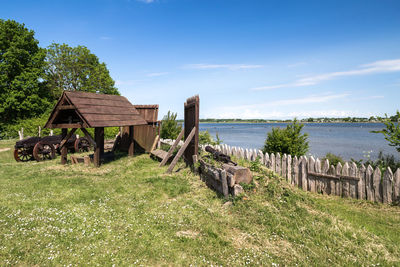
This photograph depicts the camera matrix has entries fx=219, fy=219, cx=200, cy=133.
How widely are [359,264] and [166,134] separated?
17.4 m

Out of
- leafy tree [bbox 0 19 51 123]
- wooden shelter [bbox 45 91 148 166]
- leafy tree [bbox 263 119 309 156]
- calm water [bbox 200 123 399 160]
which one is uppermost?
leafy tree [bbox 0 19 51 123]

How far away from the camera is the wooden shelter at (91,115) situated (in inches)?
433

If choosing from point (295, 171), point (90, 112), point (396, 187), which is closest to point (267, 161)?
point (295, 171)

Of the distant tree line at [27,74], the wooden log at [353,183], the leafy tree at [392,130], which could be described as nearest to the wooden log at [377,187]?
the wooden log at [353,183]

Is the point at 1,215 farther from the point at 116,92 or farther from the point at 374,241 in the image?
the point at 116,92

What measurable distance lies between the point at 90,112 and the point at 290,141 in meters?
10.0

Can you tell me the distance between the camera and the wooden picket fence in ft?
22.3

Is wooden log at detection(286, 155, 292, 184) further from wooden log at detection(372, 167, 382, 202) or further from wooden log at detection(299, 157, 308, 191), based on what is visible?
wooden log at detection(372, 167, 382, 202)

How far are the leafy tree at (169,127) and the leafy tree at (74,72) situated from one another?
27.4 m

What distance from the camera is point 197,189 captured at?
26.0 ft

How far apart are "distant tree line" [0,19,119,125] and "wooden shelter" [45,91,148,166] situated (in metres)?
25.9

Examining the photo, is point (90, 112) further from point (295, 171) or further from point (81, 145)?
point (295, 171)

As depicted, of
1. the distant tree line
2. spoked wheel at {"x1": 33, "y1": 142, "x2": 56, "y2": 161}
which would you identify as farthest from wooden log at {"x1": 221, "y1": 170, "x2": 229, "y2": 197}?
the distant tree line

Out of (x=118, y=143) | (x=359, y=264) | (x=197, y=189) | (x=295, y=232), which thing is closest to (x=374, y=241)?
(x=359, y=264)
